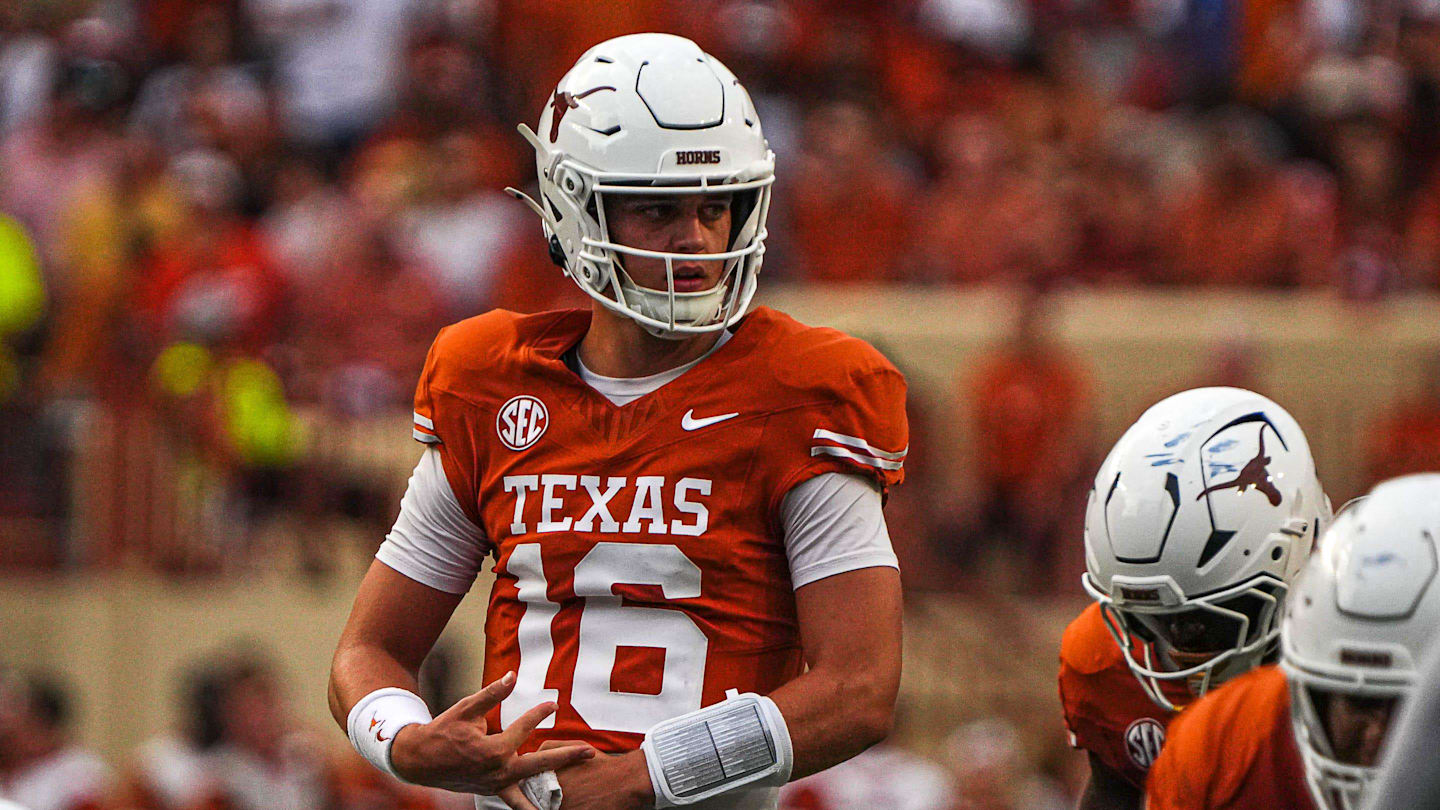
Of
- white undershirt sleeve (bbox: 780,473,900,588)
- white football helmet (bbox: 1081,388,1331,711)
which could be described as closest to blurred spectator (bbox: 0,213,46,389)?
white undershirt sleeve (bbox: 780,473,900,588)

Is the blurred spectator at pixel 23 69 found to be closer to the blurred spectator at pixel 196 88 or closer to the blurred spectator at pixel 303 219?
the blurred spectator at pixel 196 88

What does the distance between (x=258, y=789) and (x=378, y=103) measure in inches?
163

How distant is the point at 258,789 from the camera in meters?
8.32

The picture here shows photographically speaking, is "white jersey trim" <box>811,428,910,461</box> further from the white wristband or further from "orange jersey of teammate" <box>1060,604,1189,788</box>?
the white wristband

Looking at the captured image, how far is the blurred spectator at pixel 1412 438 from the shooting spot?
8305 mm

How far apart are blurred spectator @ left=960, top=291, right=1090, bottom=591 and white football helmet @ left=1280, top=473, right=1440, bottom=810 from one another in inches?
239

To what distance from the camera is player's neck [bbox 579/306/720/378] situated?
3.30 m

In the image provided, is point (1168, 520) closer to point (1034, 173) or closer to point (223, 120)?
point (1034, 173)

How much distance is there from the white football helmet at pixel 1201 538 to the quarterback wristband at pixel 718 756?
1.91ft

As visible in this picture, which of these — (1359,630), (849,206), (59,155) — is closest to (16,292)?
(59,155)

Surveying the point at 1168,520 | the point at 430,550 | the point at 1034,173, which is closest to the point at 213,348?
the point at 1034,173

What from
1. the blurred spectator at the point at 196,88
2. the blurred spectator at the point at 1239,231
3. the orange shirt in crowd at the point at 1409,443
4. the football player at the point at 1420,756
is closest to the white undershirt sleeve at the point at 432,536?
the football player at the point at 1420,756

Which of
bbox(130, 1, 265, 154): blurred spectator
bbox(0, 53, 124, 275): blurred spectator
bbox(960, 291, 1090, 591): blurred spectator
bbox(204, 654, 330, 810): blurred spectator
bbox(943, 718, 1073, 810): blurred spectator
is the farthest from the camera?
bbox(130, 1, 265, 154): blurred spectator

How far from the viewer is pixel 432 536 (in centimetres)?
340
